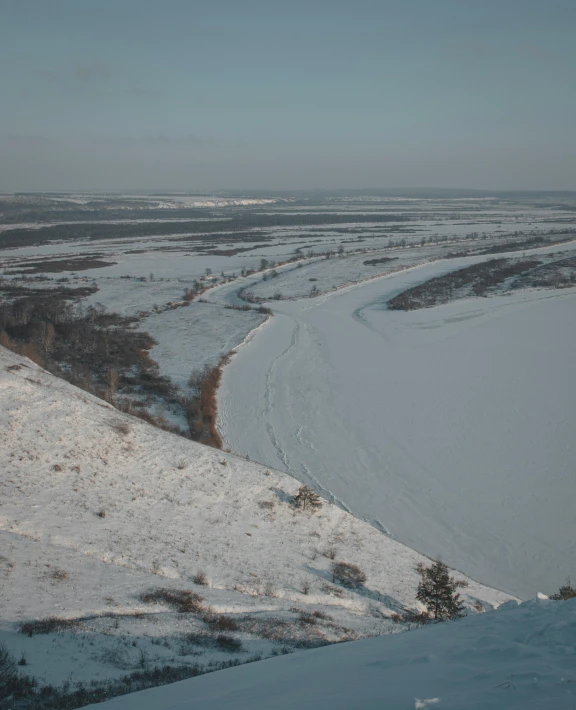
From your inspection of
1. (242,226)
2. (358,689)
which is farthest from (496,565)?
(242,226)

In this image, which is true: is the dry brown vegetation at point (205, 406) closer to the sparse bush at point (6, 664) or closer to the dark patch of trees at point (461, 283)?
the sparse bush at point (6, 664)

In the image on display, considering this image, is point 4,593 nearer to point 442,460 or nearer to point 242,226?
point 442,460

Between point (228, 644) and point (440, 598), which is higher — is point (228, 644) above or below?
above

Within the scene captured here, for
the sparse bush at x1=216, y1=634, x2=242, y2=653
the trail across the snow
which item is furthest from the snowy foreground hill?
the trail across the snow

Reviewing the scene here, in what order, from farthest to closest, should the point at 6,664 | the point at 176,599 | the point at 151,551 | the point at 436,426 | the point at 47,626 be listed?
the point at 436,426 < the point at 151,551 < the point at 176,599 < the point at 47,626 < the point at 6,664

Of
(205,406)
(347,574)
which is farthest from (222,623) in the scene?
(205,406)

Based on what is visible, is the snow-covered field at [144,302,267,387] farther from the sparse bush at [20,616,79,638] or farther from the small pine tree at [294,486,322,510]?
the sparse bush at [20,616,79,638]

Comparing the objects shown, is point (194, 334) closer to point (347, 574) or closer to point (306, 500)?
point (306, 500)
